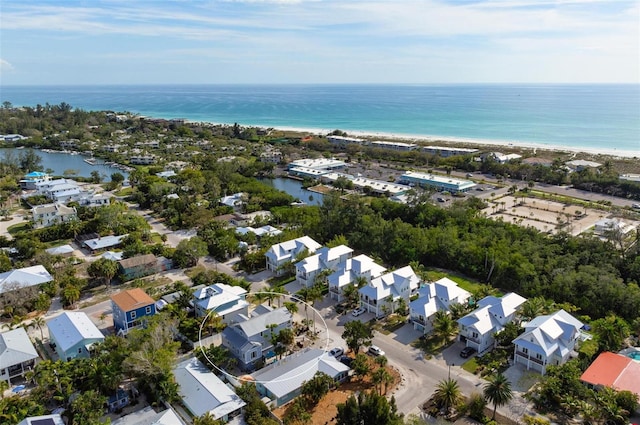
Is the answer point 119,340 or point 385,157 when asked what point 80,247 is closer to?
point 119,340

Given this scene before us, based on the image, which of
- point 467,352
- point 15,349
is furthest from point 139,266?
point 467,352

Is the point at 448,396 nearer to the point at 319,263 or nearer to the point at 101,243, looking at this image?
the point at 319,263

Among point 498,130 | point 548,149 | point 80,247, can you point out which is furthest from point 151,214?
point 498,130

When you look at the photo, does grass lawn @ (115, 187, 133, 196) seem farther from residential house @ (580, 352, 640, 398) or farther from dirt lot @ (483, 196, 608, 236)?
residential house @ (580, 352, 640, 398)

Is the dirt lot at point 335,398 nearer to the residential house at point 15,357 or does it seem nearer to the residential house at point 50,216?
the residential house at point 15,357

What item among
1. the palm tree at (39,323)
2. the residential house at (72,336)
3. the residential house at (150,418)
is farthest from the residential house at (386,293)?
the palm tree at (39,323)

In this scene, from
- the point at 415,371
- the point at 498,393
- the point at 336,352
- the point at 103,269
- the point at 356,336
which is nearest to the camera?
the point at 498,393
